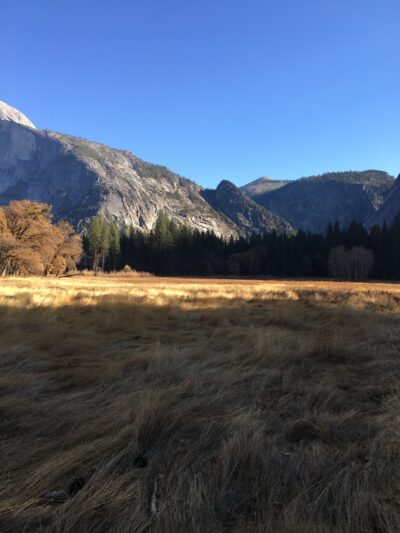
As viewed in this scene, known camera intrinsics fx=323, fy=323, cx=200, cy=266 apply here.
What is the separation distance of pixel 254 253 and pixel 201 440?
310ft

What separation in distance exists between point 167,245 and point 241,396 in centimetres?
9749

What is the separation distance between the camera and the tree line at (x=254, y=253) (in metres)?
79.7

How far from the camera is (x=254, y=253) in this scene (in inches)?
3772

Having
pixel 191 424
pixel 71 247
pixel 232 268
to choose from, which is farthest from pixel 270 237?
pixel 191 424

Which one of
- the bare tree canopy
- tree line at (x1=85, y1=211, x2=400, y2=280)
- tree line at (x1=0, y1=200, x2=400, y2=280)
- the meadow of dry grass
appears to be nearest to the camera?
the meadow of dry grass

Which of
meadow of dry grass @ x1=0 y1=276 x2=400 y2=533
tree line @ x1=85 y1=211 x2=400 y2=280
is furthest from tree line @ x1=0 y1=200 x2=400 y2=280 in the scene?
meadow of dry grass @ x1=0 y1=276 x2=400 y2=533

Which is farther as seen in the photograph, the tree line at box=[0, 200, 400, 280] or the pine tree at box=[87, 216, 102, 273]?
the pine tree at box=[87, 216, 102, 273]

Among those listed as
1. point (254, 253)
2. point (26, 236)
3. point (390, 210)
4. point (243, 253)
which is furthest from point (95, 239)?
point (390, 210)

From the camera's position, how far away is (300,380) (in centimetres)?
468

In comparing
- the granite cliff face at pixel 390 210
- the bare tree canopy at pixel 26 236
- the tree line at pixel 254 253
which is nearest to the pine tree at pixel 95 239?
the tree line at pixel 254 253

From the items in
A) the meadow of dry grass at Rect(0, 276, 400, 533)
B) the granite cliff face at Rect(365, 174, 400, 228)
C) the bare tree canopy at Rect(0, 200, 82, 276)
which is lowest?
the meadow of dry grass at Rect(0, 276, 400, 533)

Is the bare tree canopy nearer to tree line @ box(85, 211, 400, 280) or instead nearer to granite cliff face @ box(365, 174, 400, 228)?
tree line @ box(85, 211, 400, 280)

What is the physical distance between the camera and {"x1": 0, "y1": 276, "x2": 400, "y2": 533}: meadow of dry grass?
1963 mm

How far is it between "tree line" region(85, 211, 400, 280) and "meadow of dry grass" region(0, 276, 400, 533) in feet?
254
